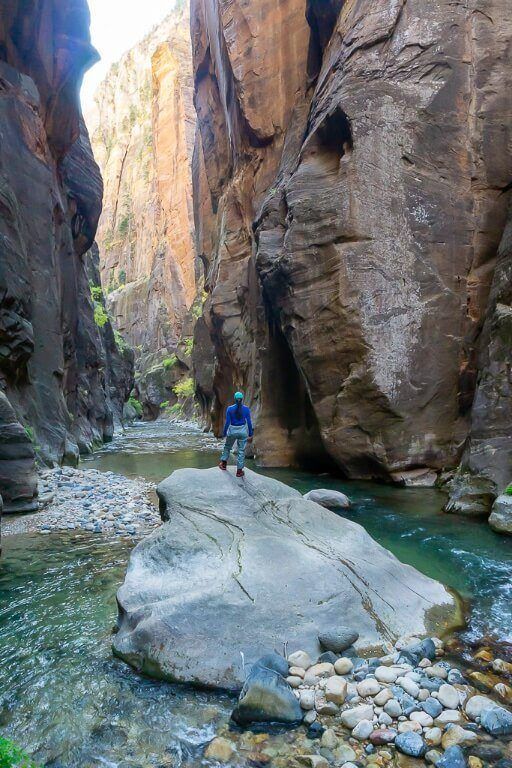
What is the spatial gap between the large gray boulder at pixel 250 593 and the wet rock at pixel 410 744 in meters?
1.11

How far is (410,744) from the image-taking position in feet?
10.6

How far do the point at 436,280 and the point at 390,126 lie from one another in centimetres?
439

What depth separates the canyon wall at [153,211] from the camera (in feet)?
223

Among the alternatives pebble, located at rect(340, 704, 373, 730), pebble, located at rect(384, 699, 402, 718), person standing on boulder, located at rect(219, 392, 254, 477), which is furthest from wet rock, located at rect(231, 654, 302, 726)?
person standing on boulder, located at rect(219, 392, 254, 477)

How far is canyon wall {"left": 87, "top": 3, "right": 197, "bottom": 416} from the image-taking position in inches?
2680

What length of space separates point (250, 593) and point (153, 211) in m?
83.4

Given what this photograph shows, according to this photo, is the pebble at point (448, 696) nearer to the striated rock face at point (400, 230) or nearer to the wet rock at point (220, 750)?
the wet rock at point (220, 750)

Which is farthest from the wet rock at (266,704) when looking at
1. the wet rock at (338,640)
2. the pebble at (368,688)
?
the wet rock at (338,640)

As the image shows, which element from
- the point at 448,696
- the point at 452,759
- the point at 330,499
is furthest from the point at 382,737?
the point at 330,499

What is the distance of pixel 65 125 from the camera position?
2075 cm

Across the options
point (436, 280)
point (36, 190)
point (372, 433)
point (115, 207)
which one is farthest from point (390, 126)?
point (115, 207)

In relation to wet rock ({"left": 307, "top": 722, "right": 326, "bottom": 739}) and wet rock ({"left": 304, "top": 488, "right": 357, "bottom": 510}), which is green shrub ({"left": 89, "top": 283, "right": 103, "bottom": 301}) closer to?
wet rock ({"left": 304, "top": 488, "right": 357, "bottom": 510})

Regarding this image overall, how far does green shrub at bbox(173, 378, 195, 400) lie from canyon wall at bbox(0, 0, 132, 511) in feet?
96.4

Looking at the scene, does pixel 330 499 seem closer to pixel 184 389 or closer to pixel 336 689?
pixel 336 689
